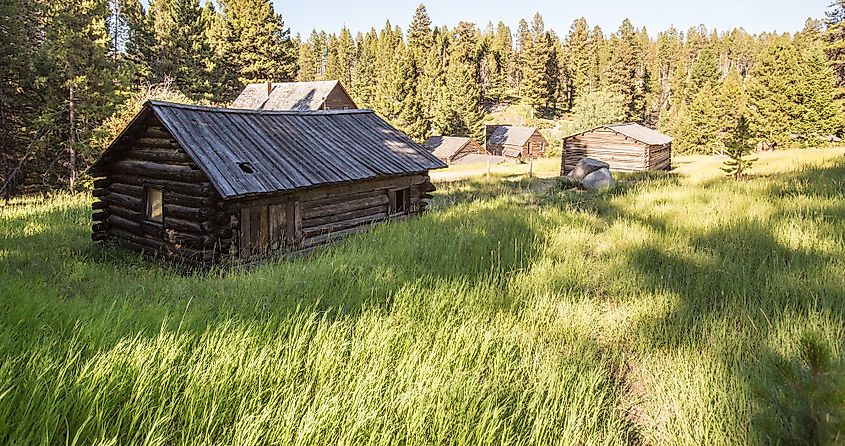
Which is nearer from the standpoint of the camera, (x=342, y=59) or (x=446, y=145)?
(x=446, y=145)

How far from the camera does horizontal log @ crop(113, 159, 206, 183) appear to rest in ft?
37.1

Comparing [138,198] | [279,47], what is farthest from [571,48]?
[138,198]

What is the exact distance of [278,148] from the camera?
12.8 m

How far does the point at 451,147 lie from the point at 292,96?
19719 millimetres

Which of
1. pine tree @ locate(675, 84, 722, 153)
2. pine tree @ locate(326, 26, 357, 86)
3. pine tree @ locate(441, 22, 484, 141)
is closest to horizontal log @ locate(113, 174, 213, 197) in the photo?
pine tree @ locate(441, 22, 484, 141)

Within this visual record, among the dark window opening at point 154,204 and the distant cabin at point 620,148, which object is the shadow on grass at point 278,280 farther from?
the distant cabin at point 620,148

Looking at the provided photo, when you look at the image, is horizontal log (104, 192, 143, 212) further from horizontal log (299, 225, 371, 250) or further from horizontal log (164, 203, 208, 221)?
horizontal log (299, 225, 371, 250)

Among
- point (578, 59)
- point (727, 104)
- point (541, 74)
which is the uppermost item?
point (578, 59)

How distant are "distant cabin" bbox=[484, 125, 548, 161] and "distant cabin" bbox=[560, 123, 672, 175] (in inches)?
990

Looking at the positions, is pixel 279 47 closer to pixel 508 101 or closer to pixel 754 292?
pixel 508 101

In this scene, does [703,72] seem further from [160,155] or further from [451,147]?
[160,155]

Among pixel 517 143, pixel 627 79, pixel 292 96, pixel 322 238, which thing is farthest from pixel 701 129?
pixel 322 238

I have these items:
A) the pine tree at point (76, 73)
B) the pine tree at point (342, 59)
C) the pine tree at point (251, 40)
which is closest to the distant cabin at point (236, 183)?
the pine tree at point (76, 73)

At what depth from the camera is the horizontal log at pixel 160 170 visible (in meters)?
11.3
